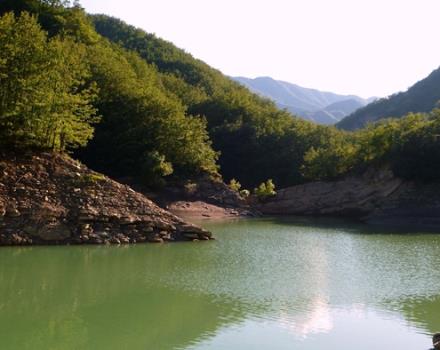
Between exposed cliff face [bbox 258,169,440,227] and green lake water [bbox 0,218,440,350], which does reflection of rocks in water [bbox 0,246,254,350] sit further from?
exposed cliff face [bbox 258,169,440,227]

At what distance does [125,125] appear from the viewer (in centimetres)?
5625

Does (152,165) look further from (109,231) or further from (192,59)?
(192,59)

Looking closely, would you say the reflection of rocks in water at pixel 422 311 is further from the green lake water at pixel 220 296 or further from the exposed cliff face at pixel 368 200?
the exposed cliff face at pixel 368 200

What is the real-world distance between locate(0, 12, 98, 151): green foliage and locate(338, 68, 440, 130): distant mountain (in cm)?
10310

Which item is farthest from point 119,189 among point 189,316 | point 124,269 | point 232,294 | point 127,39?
point 127,39

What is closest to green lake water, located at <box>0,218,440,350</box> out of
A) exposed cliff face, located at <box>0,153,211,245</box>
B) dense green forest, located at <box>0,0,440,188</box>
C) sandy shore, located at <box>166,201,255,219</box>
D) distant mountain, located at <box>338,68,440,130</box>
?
exposed cliff face, located at <box>0,153,211,245</box>

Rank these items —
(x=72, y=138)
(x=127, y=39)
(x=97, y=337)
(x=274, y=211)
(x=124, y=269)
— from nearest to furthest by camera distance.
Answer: (x=97, y=337), (x=124, y=269), (x=72, y=138), (x=274, y=211), (x=127, y=39)

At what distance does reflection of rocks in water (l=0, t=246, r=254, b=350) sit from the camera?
16062 millimetres

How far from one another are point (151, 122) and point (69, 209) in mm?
25376

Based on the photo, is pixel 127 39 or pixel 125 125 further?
pixel 127 39

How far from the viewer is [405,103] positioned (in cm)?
14050

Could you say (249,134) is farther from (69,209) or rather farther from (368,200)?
(69,209)

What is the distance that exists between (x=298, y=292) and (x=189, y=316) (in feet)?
19.1

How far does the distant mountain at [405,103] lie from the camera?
133875mm
